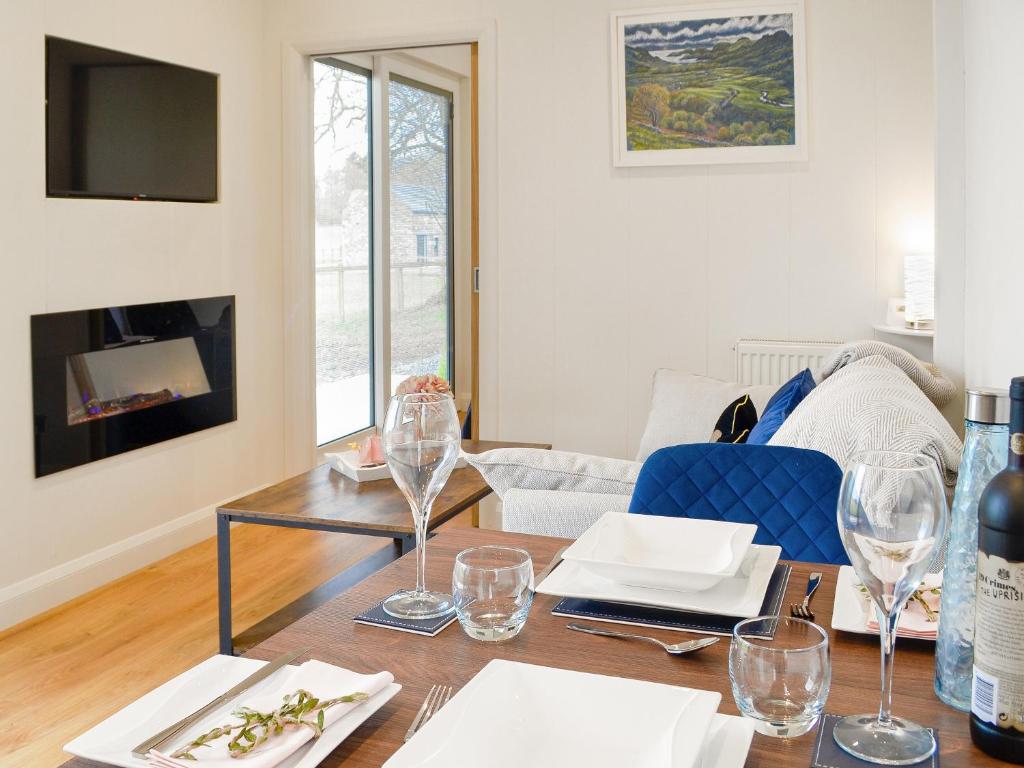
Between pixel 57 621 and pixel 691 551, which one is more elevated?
pixel 691 551

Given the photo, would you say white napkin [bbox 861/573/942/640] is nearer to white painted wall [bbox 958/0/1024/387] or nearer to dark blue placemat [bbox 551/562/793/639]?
dark blue placemat [bbox 551/562/793/639]

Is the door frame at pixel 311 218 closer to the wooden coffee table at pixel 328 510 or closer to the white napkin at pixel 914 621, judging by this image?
the wooden coffee table at pixel 328 510

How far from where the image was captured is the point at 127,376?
3930 mm

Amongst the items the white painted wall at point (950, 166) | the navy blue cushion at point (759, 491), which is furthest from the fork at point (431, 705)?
the white painted wall at point (950, 166)

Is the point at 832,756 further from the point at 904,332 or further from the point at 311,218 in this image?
the point at 311,218

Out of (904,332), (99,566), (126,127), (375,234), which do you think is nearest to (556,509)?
(904,332)

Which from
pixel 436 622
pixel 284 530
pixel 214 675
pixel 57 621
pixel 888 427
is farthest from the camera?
pixel 284 530

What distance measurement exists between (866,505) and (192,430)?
3.88m

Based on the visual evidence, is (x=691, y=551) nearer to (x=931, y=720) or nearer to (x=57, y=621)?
(x=931, y=720)

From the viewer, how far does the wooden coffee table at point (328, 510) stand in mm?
2715

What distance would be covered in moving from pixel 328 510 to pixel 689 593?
193cm

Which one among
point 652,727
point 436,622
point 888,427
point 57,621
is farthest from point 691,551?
point 57,621

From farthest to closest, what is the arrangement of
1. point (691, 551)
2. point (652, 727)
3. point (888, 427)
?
point (888, 427)
point (691, 551)
point (652, 727)

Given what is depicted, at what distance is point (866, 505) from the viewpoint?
79 cm
